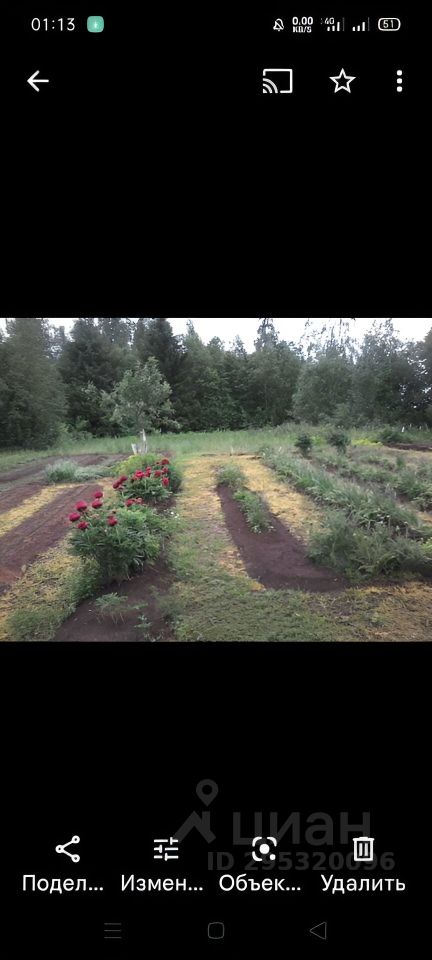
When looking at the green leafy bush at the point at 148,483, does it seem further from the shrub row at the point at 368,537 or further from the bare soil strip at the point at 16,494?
the shrub row at the point at 368,537

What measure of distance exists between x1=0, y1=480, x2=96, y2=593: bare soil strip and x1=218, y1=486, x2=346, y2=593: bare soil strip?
0.90 metres

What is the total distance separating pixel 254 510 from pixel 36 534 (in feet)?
3.97

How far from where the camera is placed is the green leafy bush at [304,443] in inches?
84.4

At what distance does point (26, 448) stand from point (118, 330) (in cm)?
87

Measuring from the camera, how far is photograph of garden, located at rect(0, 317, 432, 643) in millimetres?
1464

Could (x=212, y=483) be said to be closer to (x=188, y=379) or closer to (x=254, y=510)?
(x=254, y=510)

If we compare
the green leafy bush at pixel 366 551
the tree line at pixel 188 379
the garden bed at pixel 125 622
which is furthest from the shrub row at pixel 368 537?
the garden bed at pixel 125 622

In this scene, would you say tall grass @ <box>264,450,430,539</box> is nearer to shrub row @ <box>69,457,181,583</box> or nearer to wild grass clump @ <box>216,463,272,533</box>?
wild grass clump @ <box>216,463,272,533</box>

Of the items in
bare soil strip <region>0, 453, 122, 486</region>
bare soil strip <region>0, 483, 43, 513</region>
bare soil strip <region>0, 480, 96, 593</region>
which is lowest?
bare soil strip <region>0, 480, 96, 593</region>
